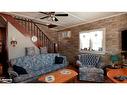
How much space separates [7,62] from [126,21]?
1.73 metres

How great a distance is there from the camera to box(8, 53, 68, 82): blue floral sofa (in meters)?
2.18

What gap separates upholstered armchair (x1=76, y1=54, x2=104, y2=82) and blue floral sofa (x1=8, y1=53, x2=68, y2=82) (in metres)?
0.25

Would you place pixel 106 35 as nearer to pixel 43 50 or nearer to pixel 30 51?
pixel 43 50

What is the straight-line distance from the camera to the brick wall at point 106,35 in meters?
2.18

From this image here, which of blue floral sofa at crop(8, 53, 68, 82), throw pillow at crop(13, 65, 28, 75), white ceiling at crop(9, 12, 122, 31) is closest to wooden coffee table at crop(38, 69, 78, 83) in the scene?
blue floral sofa at crop(8, 53, 68, 82)

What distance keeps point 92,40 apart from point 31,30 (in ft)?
2.93

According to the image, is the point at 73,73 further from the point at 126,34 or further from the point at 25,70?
the point at 126,34

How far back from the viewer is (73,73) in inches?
89.6

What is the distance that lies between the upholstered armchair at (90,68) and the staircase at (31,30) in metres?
0.47

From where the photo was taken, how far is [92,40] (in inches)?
90.7

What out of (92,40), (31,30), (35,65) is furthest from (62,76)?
(31,30)

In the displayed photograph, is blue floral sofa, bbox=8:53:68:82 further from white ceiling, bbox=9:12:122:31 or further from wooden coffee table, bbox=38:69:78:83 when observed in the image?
white ceiling, bbox=9:12:122:31

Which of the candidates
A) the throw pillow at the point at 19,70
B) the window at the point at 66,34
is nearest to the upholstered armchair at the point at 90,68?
the window at the point at 66,34
